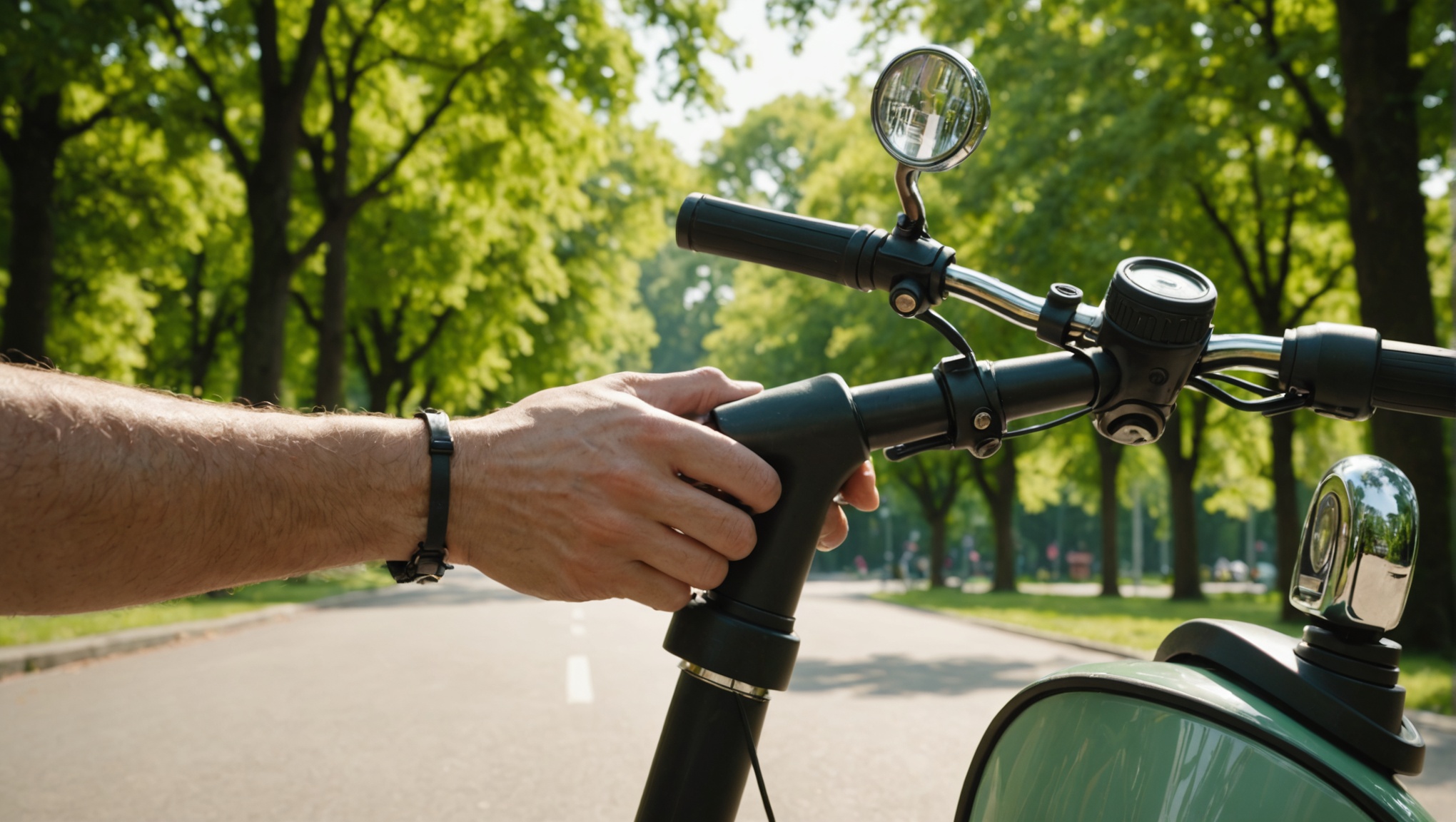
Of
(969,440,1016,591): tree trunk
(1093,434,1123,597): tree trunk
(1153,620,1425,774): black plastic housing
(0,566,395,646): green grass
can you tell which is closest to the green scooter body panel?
(1153,620,1425,774): black plastic housing

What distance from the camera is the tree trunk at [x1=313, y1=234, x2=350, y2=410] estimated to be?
18859mm

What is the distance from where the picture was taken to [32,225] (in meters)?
15.9

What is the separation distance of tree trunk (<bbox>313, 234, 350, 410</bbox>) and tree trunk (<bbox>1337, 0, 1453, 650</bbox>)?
555 inches

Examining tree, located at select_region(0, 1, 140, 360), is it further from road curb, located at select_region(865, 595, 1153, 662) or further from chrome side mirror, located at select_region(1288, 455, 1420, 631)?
chrome side mirror, located at select_region(1288, 455, 1420, 631)

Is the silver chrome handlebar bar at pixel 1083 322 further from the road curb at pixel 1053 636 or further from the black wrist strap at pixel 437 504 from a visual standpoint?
the road curb at pixel 1053 636

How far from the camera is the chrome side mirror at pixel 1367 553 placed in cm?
99

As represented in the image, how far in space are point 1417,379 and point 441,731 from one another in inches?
236

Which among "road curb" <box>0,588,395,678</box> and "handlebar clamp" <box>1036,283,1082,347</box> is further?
"road curb" <box>0,588,395,678</box>

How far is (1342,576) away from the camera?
100 centimetres

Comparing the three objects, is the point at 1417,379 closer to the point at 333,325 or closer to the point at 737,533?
the point at 737,533

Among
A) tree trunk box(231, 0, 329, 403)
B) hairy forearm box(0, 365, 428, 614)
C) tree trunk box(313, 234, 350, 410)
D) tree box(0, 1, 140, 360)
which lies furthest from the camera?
tree trunk box(313, 234, 350, 410)

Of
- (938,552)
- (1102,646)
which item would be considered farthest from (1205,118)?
(938,552)

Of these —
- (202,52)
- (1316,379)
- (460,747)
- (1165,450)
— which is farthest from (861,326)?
(1316,379)

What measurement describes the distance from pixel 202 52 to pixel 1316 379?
1713cm
